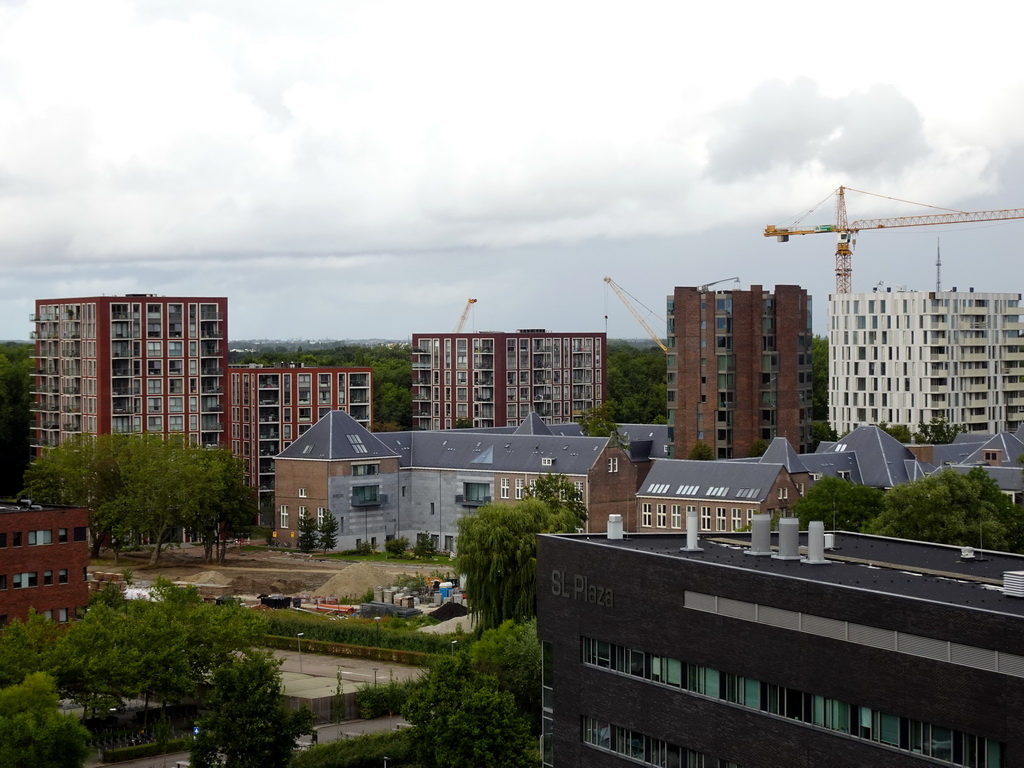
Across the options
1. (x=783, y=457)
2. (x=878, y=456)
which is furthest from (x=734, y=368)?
(x=783, y=457)

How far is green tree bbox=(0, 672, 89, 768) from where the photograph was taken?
5638 centimetres

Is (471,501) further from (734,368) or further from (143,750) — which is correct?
(143,750)

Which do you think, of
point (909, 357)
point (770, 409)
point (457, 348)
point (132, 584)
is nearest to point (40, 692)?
point (132, 584)

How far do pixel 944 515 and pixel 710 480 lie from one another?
30.5m

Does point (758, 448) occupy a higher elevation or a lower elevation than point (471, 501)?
higher

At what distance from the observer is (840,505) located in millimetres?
101375

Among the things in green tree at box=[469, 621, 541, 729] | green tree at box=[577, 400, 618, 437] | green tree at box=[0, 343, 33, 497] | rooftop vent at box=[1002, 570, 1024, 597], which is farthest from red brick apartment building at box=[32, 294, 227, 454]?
rooftop vent at box=[1002, 570, 1024, 597]

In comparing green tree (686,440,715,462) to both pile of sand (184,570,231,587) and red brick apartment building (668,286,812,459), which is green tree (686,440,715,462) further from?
pile of sand (184,570,231,587)

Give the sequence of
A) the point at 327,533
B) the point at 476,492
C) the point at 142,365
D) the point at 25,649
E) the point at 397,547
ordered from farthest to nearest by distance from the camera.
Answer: the point at 142,365 → the point at 476,492 → the point at 397,547 → the point at 327,533 → the point at 25,649

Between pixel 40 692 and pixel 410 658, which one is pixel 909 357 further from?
pixel 40 692

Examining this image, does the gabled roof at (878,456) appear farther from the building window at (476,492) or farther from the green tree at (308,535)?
the green tree at (308,535)

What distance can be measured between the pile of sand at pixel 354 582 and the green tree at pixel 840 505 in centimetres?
3133

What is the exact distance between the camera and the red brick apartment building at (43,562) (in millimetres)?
75875

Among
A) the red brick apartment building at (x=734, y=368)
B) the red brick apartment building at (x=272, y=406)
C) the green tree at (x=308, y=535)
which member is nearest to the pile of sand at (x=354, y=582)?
the green tree at (x=308, y=535)
